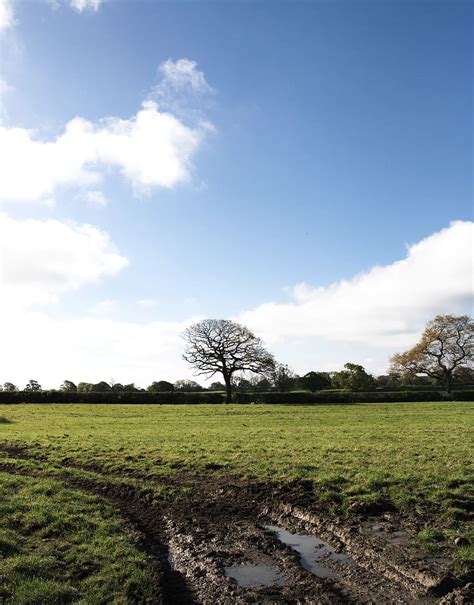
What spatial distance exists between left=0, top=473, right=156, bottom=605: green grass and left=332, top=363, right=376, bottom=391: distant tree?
Answer: 72.5 meters

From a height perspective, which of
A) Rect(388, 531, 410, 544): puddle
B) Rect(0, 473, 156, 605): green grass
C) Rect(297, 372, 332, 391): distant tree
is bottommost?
Rect(388, 531, 410, 544): puddle

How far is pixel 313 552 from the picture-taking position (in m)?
8.84

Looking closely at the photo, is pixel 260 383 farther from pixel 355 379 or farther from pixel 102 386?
pixel 102 386

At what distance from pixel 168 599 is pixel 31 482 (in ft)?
27.2

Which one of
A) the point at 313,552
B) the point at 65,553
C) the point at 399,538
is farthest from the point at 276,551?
the point at 65,553

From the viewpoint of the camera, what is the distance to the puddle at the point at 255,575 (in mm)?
7551

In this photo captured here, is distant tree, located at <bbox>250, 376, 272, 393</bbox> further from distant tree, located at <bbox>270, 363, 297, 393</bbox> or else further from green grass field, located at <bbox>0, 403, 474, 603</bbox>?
green grass field, located at <bbox>0, 403, 474, 603</bbox>

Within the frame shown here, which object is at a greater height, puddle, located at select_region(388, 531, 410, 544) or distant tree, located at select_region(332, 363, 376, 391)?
distant tree, located at select_region(332, 363, 376, 391)

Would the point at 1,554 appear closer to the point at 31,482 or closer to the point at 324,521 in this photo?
the point at 31,482

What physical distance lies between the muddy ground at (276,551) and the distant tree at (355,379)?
229 feet

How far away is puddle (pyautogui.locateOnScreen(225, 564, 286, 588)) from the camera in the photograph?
7.55 meters

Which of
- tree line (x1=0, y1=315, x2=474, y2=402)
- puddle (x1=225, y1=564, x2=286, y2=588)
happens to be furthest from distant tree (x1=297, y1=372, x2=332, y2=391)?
puddle (x1=225, y1=564, x2=286, y2=588)

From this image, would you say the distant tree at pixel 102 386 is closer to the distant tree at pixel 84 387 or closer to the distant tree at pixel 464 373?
the distant tree at pixel 84 387

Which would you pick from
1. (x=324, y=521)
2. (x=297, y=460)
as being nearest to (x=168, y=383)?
(x=297, y=460)
